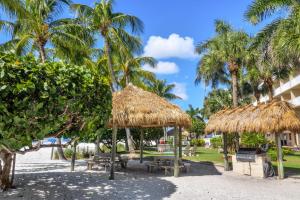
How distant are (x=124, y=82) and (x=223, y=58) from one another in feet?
32.5

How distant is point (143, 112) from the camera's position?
1186cm

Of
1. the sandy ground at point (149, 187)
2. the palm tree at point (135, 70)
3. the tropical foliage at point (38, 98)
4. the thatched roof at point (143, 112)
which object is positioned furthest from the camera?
the palm tree at point (135, 70)

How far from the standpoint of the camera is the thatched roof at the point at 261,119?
37.7 feet

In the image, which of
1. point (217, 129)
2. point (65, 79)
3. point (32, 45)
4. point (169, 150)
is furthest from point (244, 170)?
point (169, 150)

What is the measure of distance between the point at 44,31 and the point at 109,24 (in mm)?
5901

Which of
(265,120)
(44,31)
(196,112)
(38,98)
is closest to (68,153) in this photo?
(44,31)

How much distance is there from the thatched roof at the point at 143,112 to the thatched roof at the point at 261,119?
6.11 ft

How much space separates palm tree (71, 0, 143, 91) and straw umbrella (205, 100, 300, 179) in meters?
9.85

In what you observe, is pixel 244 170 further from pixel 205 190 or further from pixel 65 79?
pixel 65 79

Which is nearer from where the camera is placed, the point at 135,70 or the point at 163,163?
the point at 163,163

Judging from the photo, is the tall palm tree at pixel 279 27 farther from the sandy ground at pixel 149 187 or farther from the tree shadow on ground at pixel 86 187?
the tree shadow on ground at pixel 86 187

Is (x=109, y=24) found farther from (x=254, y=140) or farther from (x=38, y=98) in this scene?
(x=38, y=98)

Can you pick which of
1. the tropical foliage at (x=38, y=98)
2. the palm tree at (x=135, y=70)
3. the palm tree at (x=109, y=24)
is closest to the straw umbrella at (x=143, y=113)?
the tropical foliage at (x=38, y=98)

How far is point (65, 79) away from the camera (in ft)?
22.9
